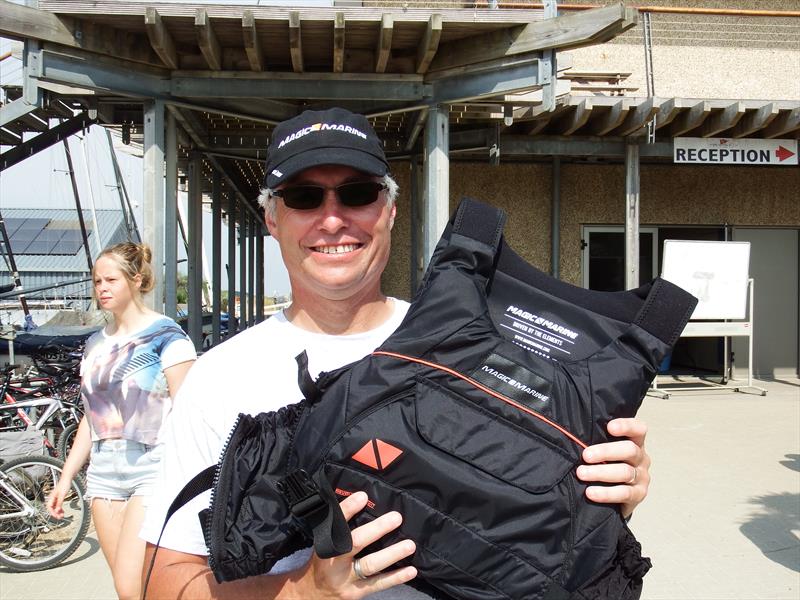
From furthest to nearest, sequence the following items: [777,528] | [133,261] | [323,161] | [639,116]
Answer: [639,116]
[777,528]
[133,261]
[323,161]

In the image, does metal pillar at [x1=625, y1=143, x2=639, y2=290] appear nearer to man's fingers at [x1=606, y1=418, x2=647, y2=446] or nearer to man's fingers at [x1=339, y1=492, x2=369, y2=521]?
man's fingers at [x1=606, y1=418, x2=647, y2=446]

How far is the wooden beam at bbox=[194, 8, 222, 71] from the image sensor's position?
19.1ft

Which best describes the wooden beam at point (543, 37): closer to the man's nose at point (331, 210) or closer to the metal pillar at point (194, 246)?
the metal pillar at point (194, 246)

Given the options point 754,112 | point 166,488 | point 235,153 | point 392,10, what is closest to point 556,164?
point 754,112

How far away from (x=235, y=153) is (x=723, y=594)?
26.4 ft

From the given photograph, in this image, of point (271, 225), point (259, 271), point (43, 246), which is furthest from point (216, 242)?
point (43, 246)

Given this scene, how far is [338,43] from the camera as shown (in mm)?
6105

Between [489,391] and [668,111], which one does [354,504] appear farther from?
[668,111]

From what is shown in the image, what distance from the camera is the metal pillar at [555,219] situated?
36.7ft

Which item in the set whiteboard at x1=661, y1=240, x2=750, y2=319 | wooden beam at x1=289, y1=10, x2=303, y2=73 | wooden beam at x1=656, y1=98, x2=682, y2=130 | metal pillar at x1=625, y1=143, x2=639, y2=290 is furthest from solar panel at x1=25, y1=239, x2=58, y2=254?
wooden beam at x1=656, y1=98, x2=682, y2=130

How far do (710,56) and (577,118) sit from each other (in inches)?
177

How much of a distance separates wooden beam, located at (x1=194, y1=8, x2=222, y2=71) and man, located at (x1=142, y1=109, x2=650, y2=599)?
4.82m

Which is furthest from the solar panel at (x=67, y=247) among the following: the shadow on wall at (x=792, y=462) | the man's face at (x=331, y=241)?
the man's face at (x=331, y=241)

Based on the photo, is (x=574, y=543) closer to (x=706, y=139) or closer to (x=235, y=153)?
(x=235, y=153)
